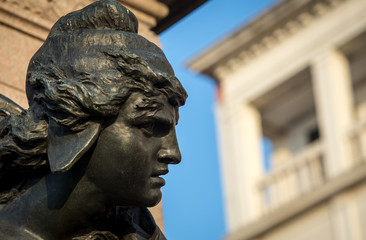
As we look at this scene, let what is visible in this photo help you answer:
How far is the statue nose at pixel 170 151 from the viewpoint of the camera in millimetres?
2414

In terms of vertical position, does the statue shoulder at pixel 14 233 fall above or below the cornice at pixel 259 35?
below

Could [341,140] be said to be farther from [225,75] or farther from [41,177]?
[41,177]

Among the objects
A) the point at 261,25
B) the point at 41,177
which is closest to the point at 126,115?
the point at 41,177

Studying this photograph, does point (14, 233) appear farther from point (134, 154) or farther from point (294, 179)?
point (294, 179)

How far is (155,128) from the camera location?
2416 millimetres

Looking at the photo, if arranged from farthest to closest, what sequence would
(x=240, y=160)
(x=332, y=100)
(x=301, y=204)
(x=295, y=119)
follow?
(x=295, y=119), (x=240, y=160), (x=332, y=100), (x=301, y=204)

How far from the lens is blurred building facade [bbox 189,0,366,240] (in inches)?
860

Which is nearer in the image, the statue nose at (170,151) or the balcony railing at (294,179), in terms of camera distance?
the statue nose at (170,151)

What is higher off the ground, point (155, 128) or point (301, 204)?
point (301, 204)

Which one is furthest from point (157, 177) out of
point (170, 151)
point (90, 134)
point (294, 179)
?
point (294, 179)

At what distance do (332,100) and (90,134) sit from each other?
68.2ft

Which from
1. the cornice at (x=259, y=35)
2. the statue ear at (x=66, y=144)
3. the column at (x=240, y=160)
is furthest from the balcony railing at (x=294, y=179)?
the statue ear at (x=66, y=144)

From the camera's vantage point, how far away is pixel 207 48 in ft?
81.4

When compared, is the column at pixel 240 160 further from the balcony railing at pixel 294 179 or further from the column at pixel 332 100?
the column at pixel 332 100
